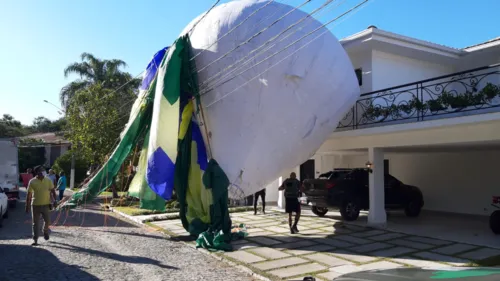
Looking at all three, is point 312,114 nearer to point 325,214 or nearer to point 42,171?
point 325,214

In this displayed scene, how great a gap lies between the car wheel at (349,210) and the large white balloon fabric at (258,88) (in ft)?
11.2

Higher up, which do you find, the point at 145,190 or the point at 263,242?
the point at 145,190

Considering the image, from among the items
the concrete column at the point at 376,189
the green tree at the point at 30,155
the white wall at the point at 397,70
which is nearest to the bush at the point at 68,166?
the green tree at the point at 30,155

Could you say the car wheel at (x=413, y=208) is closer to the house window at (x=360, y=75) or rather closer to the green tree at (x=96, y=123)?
the house window at (x=360, y=75)

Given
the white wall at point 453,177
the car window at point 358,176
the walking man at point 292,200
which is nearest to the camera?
the walking man at point 292,200

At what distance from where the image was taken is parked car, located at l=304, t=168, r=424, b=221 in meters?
12.1

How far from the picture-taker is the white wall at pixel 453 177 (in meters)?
13.4

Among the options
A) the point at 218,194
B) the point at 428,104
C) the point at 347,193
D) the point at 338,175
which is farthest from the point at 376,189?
the point at 218,194

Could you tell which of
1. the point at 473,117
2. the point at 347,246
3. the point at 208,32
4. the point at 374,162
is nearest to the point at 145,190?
the point at 208,32

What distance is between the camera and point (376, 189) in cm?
1145

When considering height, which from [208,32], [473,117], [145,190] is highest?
[208,32]

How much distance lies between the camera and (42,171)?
9148 mm

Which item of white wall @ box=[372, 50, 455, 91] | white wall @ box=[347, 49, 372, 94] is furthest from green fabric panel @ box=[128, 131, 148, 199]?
white wall @ box=[372, 50, 455, 91]

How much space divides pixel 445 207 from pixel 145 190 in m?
11.2
